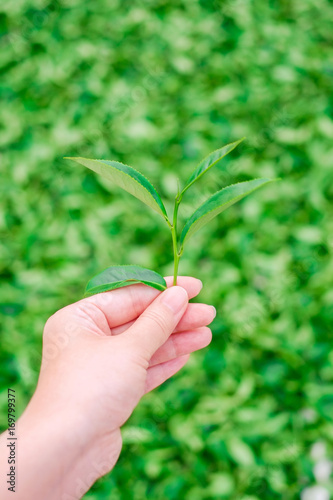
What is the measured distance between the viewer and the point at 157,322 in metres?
1.03

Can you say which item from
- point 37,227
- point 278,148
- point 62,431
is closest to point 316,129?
point 278,148

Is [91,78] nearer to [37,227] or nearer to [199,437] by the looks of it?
[37,227]

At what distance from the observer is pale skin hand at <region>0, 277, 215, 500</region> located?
94 cm

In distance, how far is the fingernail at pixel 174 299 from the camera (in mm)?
1077

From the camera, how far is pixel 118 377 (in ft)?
3.24

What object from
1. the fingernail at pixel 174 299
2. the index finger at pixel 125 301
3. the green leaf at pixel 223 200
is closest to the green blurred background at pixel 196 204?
the index finger at pixel 125 301

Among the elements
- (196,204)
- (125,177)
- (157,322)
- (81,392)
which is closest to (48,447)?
(81,392)

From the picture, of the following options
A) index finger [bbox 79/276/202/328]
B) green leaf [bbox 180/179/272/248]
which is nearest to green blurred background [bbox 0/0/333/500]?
index finger [bbox 79/276/202/328]

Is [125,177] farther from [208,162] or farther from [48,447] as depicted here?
[48,447]

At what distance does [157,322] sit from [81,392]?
0.22 meters

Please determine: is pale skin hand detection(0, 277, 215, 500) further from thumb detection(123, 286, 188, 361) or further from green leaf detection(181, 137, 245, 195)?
green leaf detection(181, 137, 245, 195)

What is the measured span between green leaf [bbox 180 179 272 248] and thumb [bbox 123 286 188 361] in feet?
0.63

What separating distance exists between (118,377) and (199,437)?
0.63 metres

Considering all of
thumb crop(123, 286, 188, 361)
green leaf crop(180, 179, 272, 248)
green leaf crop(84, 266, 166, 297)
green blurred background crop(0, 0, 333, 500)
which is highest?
green leaf crop(180, 179, 272, 248)
